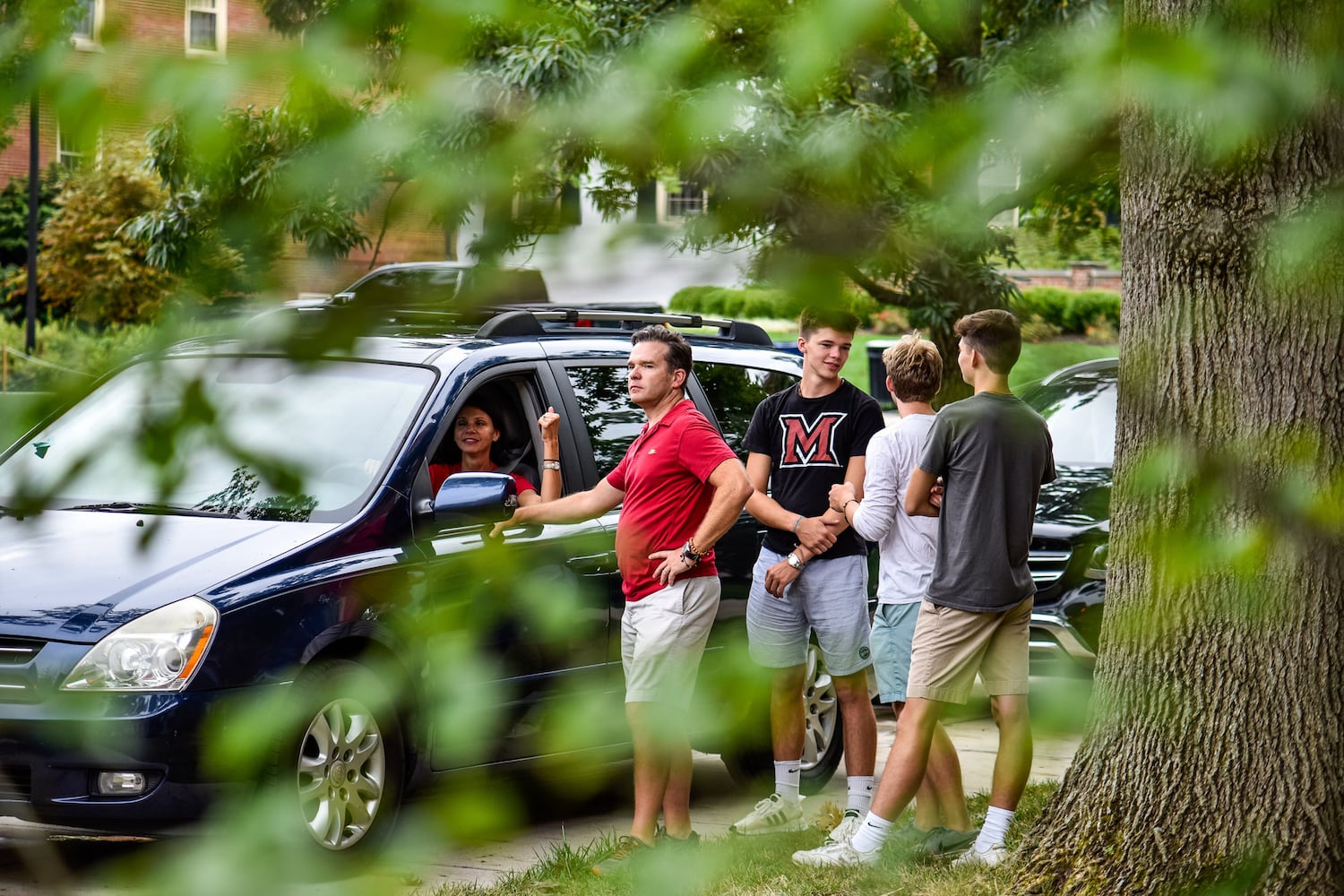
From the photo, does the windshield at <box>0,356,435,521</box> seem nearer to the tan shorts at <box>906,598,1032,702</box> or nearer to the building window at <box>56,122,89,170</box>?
the building window at <box>56,122,89,170</box>

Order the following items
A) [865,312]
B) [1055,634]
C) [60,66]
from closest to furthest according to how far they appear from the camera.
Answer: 1. [60,66]
2. [865,312]
3. [1055,634]

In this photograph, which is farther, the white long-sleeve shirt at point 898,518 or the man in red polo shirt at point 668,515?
the white long-sleeve shirt at point 898,518

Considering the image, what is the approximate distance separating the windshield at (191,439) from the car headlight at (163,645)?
12.0 feet

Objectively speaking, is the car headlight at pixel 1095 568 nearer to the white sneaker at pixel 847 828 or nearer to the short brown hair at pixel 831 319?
the white sneaker at pixel 847 828

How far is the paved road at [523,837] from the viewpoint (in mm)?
1398

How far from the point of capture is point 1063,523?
312 inches

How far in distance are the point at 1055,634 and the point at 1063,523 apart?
0.58 metres

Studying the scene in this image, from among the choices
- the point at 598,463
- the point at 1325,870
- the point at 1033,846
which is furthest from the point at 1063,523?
the point at 1325,870

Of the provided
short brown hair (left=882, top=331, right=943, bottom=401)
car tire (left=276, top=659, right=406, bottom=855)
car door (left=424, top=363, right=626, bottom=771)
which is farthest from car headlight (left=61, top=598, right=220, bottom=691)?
car door (left=424, top=363, right=626, bottom=771)

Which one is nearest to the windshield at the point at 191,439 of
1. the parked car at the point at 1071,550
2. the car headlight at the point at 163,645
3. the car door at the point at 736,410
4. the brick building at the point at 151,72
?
the brick building at the point at 151,72

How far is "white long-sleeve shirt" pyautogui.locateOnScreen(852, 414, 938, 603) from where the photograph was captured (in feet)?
18.0

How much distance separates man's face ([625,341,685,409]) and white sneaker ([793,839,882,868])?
152cm

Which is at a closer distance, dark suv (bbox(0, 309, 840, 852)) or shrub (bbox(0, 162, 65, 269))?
dark suv (bbox(0, 309, 840, 852))

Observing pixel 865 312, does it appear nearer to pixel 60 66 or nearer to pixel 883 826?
pixel 60 66
